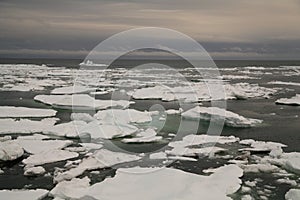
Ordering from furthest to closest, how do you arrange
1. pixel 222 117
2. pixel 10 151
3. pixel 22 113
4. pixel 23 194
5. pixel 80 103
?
pixel 80 103
pixel 22 113
pixel 222 117
pixel 10 151
pixel 23 194

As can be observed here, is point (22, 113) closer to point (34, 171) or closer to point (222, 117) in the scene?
point (34, 171)

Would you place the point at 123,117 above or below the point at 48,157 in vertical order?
above

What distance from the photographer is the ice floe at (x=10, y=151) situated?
762cm

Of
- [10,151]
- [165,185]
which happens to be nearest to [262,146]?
[165,185]

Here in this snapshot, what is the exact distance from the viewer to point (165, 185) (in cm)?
589

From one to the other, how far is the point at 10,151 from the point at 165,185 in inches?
150

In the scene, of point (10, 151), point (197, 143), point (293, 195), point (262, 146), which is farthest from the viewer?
point (197, 143)

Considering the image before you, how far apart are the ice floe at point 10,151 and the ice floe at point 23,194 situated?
191 cm

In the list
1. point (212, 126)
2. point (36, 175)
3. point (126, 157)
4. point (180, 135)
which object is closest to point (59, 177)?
point (36, 175)

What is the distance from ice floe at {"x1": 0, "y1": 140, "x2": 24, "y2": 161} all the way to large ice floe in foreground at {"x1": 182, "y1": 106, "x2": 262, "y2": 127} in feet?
21.0

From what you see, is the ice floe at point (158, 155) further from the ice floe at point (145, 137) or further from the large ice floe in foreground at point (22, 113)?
the large ice floe in foreground at point (22, 113)

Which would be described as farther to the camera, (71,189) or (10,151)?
(10,151)

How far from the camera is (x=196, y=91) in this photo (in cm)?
2027

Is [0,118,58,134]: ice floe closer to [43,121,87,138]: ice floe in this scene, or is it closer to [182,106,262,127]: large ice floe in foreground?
[43,121,87,138]: ice floe
